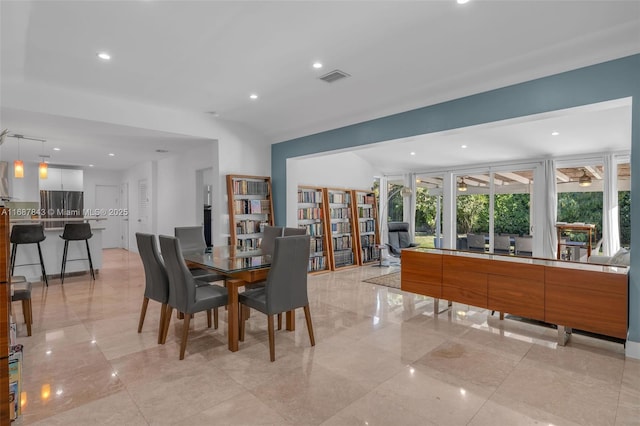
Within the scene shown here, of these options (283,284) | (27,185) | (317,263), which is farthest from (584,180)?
(27,185)

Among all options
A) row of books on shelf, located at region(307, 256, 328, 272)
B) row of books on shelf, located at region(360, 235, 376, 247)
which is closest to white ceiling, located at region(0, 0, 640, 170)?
row of books on shelf, located at region(307, 256, 328, 272)

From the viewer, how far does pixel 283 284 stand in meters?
2.98

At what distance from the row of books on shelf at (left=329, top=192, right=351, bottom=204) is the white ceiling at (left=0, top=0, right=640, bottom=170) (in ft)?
8.56

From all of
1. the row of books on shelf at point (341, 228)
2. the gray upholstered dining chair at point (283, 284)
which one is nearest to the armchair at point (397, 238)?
the row of books on shelf at point (341, 228)

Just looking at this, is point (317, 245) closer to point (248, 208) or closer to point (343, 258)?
point (343, 258)

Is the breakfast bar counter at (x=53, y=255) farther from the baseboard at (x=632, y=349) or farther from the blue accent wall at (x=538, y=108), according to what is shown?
the baseboard at (x=632, y=349)

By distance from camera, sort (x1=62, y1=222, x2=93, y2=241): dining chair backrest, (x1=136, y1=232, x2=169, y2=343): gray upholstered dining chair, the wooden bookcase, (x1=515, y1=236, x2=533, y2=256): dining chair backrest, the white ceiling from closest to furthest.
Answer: the wooden bookcase < the white ceiling < (x1=136, y1=232, x2=169, y2=343): gray upholstered dining chair < (x1=62, y1=222, x2=93, y2=241): dining chair backrest < (x1=515, y1=236, x2=533, y2=256): dining chair backrest

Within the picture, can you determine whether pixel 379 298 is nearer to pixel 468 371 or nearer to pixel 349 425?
pixel 468 371

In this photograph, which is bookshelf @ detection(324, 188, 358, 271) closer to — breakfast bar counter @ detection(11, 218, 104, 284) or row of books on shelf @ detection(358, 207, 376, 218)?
row of books on shelf @ detection(358, 207, 376, 218)

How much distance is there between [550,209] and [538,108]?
4.23m

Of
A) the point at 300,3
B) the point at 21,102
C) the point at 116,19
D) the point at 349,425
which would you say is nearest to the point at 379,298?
the point at 349,425

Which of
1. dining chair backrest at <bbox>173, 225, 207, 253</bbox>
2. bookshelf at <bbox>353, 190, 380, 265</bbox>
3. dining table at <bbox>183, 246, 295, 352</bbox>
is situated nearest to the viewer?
dining table at <bbox>183, 246, 295, 352</bbox>

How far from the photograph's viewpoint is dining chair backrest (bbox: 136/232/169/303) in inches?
124

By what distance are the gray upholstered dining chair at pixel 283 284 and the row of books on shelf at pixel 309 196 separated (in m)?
3.66
